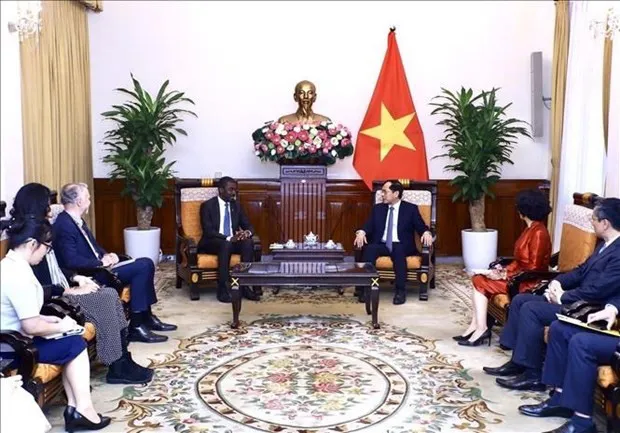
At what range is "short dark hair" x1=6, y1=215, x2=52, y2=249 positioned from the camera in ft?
8.57

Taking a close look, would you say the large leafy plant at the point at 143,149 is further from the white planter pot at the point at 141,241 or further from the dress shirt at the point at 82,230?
the dress shirt at the point at 82,230

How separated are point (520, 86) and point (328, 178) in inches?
97.5

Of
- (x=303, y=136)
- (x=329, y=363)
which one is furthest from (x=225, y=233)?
(x=329, y=363)

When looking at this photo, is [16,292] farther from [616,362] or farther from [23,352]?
[616,362]

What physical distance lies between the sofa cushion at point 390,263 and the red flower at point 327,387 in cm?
222

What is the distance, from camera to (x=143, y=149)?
7066 millimetres

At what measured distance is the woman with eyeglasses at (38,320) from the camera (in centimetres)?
260

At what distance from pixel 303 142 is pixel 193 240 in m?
1.52

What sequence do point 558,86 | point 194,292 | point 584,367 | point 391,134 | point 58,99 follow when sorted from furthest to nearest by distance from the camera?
point 391,134 → point 558,86 → point 58,99 → point 194,292 → point 584,367

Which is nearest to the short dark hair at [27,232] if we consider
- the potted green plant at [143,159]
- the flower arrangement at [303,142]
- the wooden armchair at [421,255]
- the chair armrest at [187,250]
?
the chair armrest at [187,250]

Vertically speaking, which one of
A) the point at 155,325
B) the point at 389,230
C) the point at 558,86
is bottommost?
the point at 155,325

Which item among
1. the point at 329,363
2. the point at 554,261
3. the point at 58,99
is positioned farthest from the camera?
the point at 58,99

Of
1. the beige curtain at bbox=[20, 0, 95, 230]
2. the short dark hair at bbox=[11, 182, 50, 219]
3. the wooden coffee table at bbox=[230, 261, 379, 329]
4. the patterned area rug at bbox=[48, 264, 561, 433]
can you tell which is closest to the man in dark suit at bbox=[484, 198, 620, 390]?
the patterned area rug at bbox=[48, 264, 561, 433]

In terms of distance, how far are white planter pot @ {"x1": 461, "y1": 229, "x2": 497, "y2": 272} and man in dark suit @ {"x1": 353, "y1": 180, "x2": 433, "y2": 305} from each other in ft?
3.62
